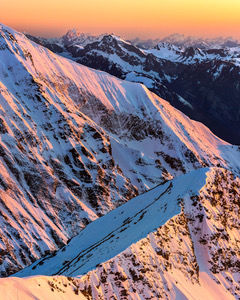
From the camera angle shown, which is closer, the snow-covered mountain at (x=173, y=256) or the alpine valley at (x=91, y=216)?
the snow-covered mountain at (x=173, y=256)

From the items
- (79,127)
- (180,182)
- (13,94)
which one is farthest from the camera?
(79,127)

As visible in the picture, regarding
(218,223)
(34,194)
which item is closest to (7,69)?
(34,194)

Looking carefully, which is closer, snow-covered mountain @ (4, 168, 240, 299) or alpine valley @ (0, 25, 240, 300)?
snow-covered mountain @ (4, 168, 240, 299)

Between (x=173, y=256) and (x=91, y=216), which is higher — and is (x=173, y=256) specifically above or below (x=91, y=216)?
below

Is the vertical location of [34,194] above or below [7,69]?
below

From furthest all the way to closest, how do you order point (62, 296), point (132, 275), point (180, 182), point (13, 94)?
point (13, 94), point (180, 182), point (132, 275), point (62, 296)

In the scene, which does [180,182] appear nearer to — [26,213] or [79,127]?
[26,213]

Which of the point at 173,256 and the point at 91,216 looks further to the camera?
the point at 91,216

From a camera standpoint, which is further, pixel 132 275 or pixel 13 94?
pixel 13 94
